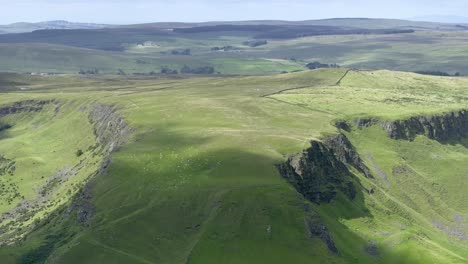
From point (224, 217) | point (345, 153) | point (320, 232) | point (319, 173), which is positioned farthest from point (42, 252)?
point (345, 153)

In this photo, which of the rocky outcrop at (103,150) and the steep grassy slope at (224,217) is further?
the rocky outcrop at (103,150)

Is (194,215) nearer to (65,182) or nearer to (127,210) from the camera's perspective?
(127,210)

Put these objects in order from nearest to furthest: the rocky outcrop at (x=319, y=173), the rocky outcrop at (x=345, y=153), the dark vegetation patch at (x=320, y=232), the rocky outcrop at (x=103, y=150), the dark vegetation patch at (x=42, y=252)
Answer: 1. the dark vegetation patch at (x=42, y=252)
2. the dark vegetation patch at (x=320, y=232)
3. the rocky outcrop at (x=103, y=150)
4. the rocky outcrop at (x=319, y=173)
5. the rocky outcrop at (x=345, y=153)

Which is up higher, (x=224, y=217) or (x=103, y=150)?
A: (x=224, y=217)

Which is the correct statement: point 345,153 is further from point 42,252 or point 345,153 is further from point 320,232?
point 42,252

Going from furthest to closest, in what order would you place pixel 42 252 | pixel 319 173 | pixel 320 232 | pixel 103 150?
pixel 103 150
pixel 319 173
pixel 320 232
pixel 42 252

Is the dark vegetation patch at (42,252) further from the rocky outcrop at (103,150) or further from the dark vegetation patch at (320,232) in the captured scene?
the dark vegetation patch at (320,232)

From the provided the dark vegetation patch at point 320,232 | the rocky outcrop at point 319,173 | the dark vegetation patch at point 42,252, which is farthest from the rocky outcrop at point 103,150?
the dark vegetation patch at point 320,232

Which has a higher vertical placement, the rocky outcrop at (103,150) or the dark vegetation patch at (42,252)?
the rocky outcrop at (103,150)
